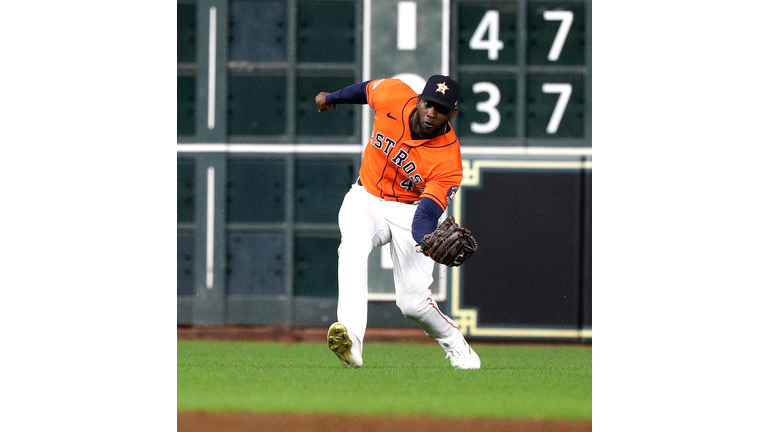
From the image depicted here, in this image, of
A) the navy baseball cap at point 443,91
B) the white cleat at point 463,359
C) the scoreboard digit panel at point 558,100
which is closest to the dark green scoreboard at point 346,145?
the scoreboard digit panel at point 558,100

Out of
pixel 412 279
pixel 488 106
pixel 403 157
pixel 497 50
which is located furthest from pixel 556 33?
pixel 412 279

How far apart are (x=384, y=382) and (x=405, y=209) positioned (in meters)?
1.04

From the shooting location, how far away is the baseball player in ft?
15.3

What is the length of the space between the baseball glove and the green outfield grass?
0.72 m

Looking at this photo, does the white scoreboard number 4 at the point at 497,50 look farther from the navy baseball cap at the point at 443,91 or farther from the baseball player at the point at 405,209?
the navy baseball cap at the point at 443,91

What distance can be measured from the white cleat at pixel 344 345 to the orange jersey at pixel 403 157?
0.87 meters

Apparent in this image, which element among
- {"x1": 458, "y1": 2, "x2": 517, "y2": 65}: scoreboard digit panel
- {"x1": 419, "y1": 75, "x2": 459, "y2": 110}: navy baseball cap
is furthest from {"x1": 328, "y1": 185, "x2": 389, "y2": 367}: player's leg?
{"x1": 458, "y1": 2, "x2": 517, "y2": 65}: scoreboard digit panel

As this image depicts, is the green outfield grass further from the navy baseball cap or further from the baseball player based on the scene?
the navy baseball cap

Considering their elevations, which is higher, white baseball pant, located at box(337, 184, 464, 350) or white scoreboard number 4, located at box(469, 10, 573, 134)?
white scoreboard number 4, located at box(469, 10, 573, 134)

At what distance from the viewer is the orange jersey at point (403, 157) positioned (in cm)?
485

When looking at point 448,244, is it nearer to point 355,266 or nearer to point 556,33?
point 355,266

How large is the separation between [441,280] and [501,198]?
790mm

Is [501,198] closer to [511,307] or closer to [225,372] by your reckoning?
[511,307]

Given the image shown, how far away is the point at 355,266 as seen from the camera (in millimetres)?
4980
